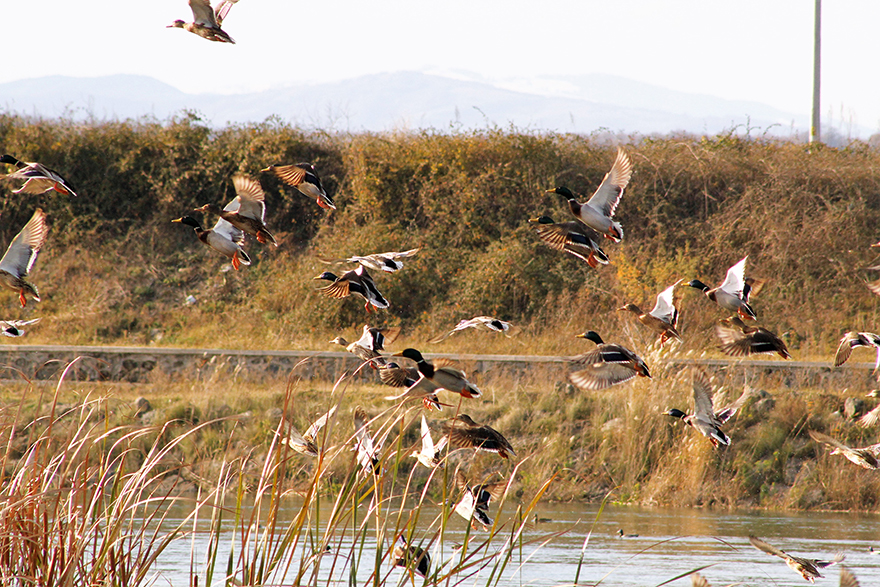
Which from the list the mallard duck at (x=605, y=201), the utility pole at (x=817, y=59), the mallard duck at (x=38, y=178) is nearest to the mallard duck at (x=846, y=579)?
the mallard duck at (x=605, y=201)

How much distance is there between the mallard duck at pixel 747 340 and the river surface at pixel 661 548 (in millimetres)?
2464

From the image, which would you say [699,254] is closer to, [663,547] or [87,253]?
[663,547]

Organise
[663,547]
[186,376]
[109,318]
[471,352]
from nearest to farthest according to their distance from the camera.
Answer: [663,547] < [186,376] < [471,352] < [109,318]

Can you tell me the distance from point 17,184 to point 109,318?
4171mm

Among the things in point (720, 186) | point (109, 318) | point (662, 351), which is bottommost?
point (109, 318)

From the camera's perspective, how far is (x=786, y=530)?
12.4 meters

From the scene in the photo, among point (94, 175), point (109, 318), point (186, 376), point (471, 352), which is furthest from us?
point (94, 175)

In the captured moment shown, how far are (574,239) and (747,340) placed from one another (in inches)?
59.1

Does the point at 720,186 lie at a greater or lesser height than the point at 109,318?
greater

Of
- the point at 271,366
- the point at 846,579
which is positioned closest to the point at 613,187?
the point at 846,579

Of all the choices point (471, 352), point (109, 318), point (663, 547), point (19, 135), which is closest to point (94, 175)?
point (19, 135)

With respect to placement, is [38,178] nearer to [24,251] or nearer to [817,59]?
[24,251]

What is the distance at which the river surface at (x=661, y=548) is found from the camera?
33.8 feet

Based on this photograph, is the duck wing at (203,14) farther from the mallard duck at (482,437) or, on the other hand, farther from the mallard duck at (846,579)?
the mallard duck at (846,579)
